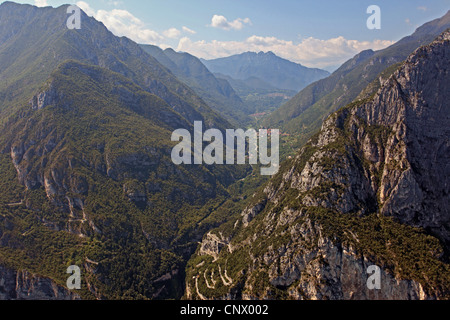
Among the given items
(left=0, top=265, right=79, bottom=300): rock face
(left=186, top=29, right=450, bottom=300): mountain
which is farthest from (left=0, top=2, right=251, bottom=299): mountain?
(left=186, top=29, right=450, bottom=300): mountain

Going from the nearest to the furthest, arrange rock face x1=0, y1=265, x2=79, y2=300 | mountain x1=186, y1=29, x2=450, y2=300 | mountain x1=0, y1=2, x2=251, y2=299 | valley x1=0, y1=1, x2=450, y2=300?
1. mountain x1=186, y1=29, x2=450, y2=300
2. valley x1=0, y1=1, x2=450, y2=300
3. rock face x1=0, y1=265, x2=79, y2=300
4. mountain x1=0, y1=2, x2=251, y2=299

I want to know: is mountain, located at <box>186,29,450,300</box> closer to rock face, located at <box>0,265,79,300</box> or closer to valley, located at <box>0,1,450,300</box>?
valley, located at <box>0,1,450,300</box>

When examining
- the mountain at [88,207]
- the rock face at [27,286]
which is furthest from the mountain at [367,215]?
the rock face at [27,286]

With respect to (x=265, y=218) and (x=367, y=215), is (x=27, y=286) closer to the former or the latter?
(x=265, y=218)

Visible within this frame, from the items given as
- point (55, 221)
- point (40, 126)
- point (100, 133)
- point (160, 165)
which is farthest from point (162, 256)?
point (40, 126)

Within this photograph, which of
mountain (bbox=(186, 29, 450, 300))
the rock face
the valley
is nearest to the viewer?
mountain (bbox=(186, 29, 450, 300))

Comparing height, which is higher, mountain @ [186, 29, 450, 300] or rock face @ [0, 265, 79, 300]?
mountain @ [186, 29, 450, 300]

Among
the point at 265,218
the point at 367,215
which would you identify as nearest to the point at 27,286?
the point at 265,218
